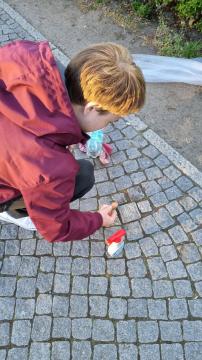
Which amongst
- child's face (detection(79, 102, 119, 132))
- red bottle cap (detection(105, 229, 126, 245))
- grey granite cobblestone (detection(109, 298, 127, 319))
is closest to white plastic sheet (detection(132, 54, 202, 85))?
red bottle cap (detection(105, 229, 126, 245))

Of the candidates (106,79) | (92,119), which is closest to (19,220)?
(92,119)

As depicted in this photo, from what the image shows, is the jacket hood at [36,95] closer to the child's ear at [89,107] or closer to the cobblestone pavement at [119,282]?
the child's ear at [89,107]

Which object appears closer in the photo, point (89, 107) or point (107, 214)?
Answer: point (89, 107)

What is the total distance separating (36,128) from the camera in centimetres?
207

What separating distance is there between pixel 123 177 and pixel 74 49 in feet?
6.60

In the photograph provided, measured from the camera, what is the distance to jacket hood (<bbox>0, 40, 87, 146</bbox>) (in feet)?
6.64

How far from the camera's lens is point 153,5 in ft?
17.5

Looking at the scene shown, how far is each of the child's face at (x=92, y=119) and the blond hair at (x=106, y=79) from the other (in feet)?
0.21

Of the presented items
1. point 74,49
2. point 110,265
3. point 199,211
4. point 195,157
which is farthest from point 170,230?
point 74,49

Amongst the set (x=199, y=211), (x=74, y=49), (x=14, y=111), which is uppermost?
(x=14, y=111)

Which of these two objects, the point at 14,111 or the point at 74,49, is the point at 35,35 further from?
the point at 14,111

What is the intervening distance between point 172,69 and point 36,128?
2748 mm

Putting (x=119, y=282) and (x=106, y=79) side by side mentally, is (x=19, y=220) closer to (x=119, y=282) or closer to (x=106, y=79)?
(x=119, y=282)

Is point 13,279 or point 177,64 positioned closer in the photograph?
point 13,279
